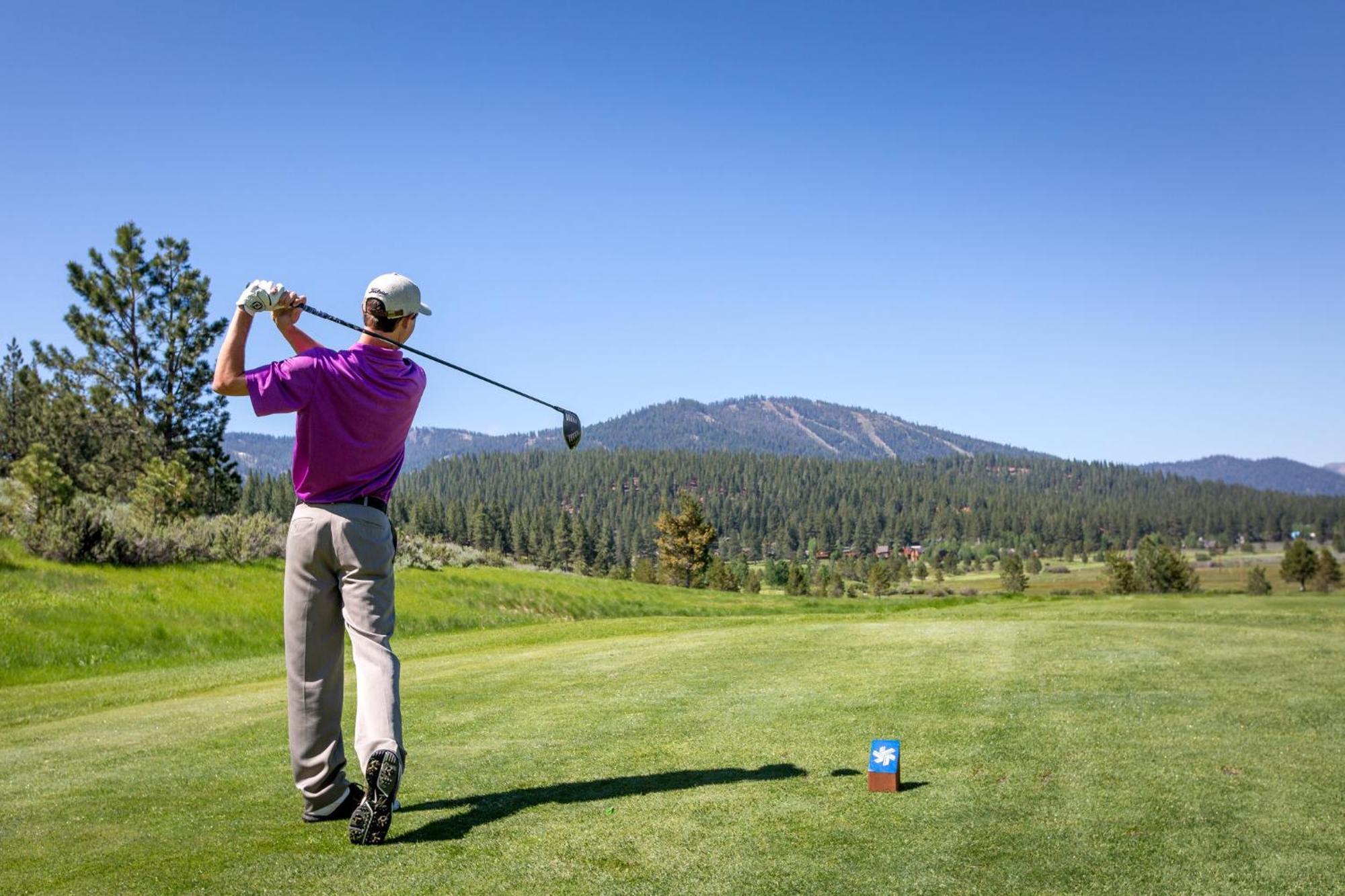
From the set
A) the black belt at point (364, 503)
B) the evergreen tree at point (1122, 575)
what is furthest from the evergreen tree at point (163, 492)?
the evergreen tree at point (1122, 575)

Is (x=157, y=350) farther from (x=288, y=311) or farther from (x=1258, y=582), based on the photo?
(x=1258, y=582)

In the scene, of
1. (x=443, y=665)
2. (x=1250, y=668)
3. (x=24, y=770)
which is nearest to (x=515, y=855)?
(x=24, y=770)

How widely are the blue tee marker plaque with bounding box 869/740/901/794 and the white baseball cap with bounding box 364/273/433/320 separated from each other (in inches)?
149

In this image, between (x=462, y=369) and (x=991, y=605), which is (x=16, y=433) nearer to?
(x=991, y=605)

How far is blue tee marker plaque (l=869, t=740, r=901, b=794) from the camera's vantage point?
579cm

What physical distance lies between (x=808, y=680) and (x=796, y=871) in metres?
5.85

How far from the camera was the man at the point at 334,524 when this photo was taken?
5.47 meters

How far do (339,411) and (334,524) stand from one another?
63 centimetres

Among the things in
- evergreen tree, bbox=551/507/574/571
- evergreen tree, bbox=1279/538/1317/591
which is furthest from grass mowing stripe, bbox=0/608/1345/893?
evergreen tree, bbox=551/507/574/571

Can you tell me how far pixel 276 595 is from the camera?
2489 centimetres

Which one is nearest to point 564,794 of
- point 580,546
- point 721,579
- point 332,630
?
point 332,630

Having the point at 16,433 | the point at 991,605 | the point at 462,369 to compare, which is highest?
the point at 16,433

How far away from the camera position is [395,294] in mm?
5926

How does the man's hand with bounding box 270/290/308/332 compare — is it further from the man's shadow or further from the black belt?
the man's shadow
